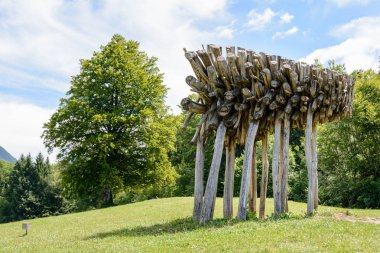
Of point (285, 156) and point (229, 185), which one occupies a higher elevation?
point (285, 156)

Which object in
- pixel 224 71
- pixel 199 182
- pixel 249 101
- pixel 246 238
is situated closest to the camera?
pixel 246 238

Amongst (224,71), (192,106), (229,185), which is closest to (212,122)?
(192,106)

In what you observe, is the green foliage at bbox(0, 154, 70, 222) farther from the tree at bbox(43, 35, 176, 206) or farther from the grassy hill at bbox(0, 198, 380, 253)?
the grassy hill at bbox(0, 198, 380, 253)

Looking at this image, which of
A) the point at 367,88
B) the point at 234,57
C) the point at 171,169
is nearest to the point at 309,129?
the point at 234,57

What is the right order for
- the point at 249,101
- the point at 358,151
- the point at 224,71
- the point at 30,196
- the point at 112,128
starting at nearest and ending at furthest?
the point at 224,71
the point at 249,101
the point at 358,151
the point at 112,128
the point at 30,196

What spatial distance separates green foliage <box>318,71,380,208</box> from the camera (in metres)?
28.3

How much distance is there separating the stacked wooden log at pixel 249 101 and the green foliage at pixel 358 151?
1512cm

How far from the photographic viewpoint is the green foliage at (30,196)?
51.0m

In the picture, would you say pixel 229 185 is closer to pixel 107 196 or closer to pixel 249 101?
pixel 249 101

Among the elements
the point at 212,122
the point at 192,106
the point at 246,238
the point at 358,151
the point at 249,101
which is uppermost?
the point at 249,101

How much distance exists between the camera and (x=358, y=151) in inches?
1179

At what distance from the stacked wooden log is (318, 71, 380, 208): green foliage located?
595 inches

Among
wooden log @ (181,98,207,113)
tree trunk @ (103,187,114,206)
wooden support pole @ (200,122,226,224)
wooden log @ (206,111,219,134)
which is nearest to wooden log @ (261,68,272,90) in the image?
wooden log @ (206,111,219,134)

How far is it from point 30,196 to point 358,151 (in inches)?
1620
